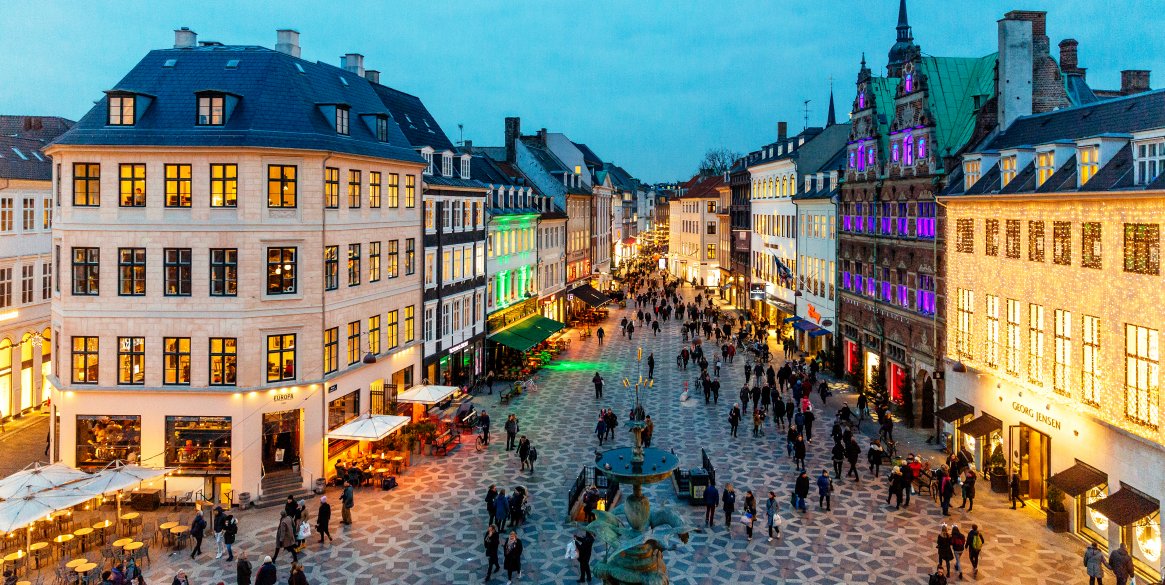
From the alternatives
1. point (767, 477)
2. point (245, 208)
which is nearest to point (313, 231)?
point (245, 208)

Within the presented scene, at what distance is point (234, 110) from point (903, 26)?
124ft

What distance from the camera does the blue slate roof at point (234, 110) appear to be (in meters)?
25.4

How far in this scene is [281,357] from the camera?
26516 mm

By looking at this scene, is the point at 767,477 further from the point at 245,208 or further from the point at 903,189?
the point at 245,208

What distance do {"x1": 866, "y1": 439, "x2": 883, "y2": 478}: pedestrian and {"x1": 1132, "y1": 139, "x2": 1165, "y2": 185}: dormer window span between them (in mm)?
12325

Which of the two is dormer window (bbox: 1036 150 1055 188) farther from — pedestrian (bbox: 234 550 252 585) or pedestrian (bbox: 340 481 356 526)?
pedestrian (bbox: 234 550 252 585)

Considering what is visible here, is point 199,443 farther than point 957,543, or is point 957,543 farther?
point 199,443

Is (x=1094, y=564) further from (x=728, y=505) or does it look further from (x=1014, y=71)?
(x=1014, y=71)

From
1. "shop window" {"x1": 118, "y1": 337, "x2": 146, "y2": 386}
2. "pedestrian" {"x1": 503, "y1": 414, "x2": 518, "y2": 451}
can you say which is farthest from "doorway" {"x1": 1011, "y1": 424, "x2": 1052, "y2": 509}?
"shop window" {"x1": 118, "y1": 337, "x2": 146, "y2": 386}

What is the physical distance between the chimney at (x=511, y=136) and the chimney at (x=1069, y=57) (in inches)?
1608

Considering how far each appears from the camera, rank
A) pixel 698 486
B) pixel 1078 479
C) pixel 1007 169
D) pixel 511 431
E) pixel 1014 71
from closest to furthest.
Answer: pixel 1078 479, pixel 698 486, pixel 1007 169, pixel 511 431, pixel 1014 71

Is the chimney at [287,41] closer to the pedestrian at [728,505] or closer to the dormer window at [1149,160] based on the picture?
the pedestrian at [728,505]

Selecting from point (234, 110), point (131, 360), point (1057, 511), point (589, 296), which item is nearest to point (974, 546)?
point (1057, 511)

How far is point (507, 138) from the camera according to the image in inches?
2645
